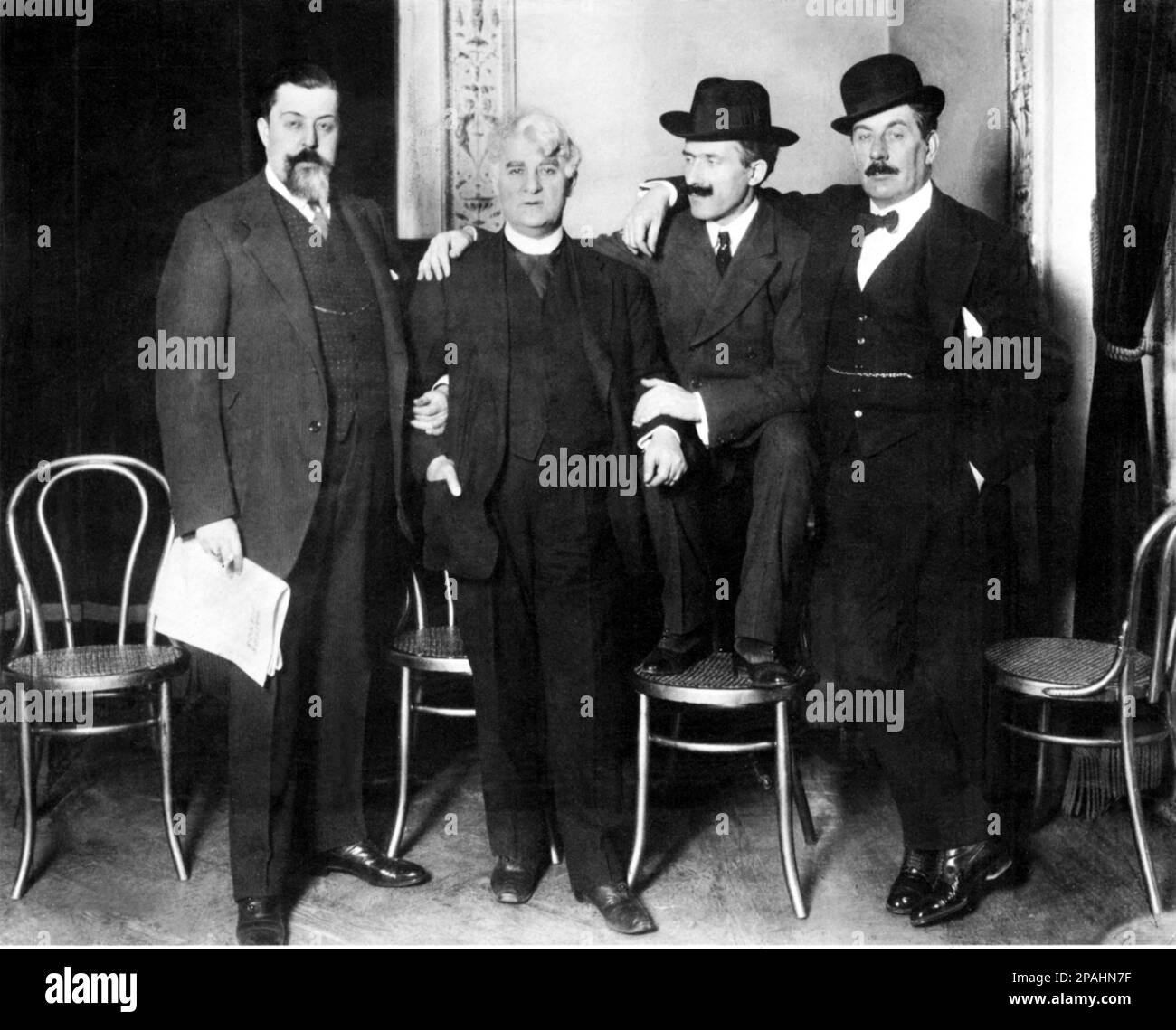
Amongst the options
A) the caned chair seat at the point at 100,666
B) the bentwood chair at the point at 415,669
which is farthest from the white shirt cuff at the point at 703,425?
the caned chair seat at the point at 100,666

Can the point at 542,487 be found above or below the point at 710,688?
above

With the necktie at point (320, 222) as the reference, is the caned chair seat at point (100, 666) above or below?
below

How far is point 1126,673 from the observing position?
272 cm

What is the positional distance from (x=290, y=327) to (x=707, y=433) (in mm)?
930

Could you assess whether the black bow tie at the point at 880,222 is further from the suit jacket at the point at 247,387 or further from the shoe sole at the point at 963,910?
the shoe sole at the point at 963,910

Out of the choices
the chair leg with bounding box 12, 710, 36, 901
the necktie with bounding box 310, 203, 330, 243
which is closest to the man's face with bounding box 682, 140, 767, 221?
the necktie with bounding box 310, 203, 330, 243

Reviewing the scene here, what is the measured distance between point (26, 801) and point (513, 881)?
44.1 inches

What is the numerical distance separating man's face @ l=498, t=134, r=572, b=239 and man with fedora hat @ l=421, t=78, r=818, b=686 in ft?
0.51

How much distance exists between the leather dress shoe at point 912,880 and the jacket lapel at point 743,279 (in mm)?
1268

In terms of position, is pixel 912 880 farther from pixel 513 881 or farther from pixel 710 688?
pixel 513 881

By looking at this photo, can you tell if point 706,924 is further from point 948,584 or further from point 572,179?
point 572,179

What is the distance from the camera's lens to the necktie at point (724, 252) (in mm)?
2893

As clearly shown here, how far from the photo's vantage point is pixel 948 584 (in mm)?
2820

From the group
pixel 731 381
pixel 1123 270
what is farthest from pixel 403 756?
pixel 1123 270
